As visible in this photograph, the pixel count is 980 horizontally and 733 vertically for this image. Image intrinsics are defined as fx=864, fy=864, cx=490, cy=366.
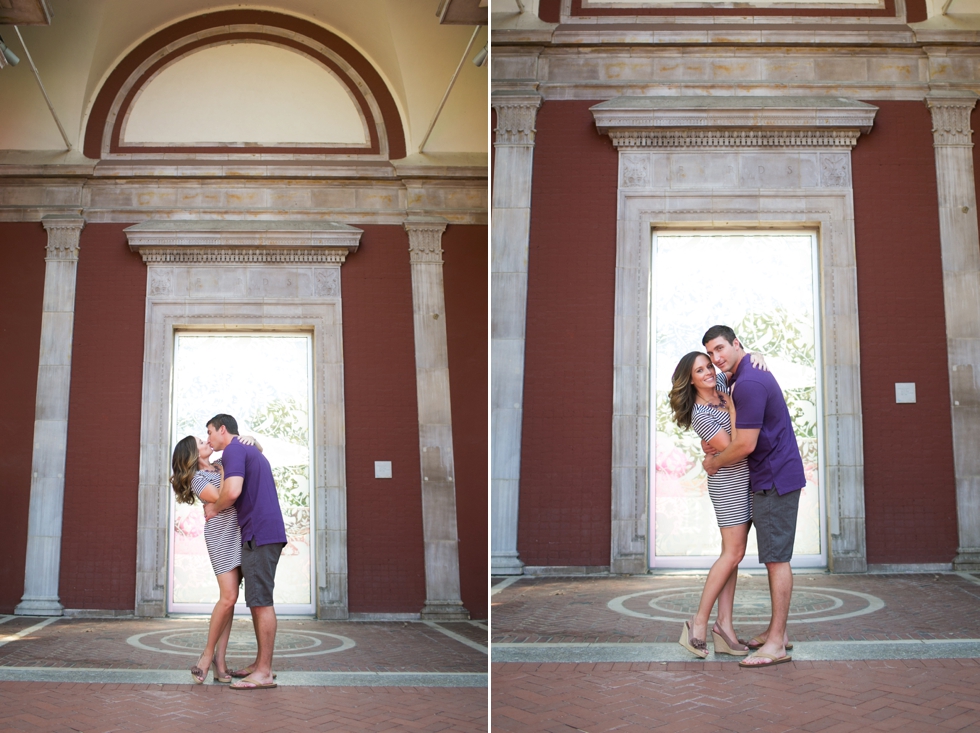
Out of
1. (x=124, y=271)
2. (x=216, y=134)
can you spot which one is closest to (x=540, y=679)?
(x=124, y=271)

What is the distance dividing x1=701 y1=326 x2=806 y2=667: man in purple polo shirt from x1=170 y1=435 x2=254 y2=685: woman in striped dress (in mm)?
1918

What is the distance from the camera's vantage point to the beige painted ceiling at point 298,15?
4441 mm

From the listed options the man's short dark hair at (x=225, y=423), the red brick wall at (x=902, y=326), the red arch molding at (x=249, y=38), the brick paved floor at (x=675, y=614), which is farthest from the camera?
the red arch molding at (x=249, y=38)

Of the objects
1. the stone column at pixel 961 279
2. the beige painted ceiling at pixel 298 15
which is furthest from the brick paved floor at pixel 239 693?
the beige painted ceiling at pixel 298 15

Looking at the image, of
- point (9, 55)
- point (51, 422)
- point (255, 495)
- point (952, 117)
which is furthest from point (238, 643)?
point (952, 117)

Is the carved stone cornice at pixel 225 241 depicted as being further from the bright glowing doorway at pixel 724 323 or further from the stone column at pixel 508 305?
the bright glowing doorway at pixel 724 323

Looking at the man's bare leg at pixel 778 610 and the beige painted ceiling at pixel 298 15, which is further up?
the beige painted ceiling at pixel 298 15

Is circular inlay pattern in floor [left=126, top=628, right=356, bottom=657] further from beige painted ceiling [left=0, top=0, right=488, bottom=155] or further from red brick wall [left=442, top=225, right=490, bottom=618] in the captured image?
beige painted ceiling [left=0, top=0, right=488, bottom=155]

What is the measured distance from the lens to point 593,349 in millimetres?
3150

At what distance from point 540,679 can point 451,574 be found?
131 centimetres

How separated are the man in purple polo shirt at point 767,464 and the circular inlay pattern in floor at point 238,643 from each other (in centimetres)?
180

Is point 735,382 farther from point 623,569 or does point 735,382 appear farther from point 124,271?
point 124,271

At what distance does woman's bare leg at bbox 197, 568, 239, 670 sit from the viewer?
132 inches

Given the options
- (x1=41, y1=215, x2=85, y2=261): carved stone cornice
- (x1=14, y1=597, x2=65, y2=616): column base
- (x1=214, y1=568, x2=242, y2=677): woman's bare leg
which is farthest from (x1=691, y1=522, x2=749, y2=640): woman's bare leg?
(x1=41, y1=215, x2=85, y2=261): carved stone cornice
